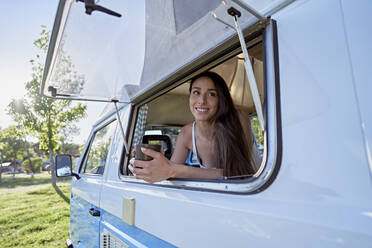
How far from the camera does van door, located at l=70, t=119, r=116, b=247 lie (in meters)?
2.17

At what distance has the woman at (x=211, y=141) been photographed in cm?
130

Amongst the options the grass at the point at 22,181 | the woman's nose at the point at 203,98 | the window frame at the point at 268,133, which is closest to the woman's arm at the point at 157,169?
the window frame at the point at 268,133

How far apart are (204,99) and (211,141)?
1.13 ft

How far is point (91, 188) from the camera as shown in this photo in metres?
2.37

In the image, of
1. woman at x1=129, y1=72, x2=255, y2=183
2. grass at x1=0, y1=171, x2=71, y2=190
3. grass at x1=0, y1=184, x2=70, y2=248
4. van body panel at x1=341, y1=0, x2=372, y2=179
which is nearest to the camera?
van body panel at x1=341, y1=0, x2=372, y2=179

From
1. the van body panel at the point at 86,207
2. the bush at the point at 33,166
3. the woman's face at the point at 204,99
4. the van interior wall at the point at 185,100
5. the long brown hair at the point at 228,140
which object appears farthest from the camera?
the bush at the point at 33,166

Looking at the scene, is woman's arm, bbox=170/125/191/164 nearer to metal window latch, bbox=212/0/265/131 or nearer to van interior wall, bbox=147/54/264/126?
van interior wall, bbox=147/54/264/126

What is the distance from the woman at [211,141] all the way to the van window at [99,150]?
90 cm

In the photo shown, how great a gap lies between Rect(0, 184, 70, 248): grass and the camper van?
4.99 m

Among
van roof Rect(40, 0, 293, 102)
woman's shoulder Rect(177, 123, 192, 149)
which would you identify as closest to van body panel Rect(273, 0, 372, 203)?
van roof Rect(40, 0, 293, 102)

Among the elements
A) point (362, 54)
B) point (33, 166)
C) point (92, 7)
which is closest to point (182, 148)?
point (92, 7)

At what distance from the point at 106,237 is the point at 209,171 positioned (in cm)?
105

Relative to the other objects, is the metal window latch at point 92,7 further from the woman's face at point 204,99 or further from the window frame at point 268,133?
the woman's face at point 204,99

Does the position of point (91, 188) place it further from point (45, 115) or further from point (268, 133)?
point (45, 115)
